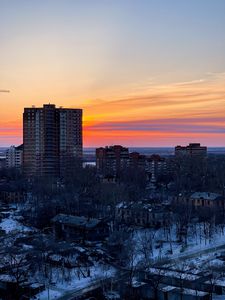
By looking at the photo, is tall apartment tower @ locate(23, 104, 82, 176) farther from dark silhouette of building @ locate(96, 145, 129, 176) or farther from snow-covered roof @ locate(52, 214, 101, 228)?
snow-covered roof @ locate(52, 214, 101, 228)

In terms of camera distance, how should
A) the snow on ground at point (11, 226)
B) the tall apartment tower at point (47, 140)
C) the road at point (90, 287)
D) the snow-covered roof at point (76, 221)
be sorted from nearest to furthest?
the road at point (90, 287) → the snow-covered roof at point (76, 221) → the snow on ground at point (11, 226) → the tall apartment tower at point (47, 140)

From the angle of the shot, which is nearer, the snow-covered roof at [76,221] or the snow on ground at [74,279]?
the snow on ground at [74,279]

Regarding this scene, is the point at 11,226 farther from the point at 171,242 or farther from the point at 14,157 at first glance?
the point at 14,157

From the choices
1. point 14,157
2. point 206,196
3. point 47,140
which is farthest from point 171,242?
point 14,157

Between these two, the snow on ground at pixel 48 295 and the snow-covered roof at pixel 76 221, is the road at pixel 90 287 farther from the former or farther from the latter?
the snow-covered roof at pixel 76 221

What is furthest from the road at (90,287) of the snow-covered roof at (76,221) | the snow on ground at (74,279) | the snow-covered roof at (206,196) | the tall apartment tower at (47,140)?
the tall apartment tower at (47,140)

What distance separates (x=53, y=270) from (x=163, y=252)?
171 inches

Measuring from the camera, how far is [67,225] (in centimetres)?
2030

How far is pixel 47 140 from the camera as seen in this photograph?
1516 inches

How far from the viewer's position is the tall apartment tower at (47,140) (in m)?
38.1

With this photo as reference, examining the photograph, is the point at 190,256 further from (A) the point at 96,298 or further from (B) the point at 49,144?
(B) the point at 49,144

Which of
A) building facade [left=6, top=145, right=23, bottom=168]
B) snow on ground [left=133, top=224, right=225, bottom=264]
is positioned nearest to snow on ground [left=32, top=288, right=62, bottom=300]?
snow on ground [left=133, top=224, right=225, bottom=264]

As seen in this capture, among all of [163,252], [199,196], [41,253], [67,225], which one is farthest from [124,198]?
[41,253]

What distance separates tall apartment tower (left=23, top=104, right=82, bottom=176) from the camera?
3809 cm
